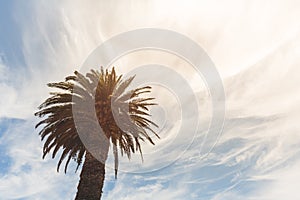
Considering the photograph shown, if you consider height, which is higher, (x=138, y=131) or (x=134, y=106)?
(x=134, y=106)

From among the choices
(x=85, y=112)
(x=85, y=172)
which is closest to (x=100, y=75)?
(x=85, y=112)

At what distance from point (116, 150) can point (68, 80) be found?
190 inches

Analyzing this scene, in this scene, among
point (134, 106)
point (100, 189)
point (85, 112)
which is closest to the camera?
point (100, 189)

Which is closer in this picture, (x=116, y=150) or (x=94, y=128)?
(x=94, y=128)

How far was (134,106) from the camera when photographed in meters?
19.5

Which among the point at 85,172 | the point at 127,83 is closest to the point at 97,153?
the point at 85,172

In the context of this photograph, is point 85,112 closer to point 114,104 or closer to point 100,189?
point 114,104

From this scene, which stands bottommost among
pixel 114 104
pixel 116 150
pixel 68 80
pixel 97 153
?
pixel 97 153

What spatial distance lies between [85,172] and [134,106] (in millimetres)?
4727

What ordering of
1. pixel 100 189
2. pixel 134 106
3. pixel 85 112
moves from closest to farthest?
1. pixel 100 189
2. pixel 85 112
3. pixel 134 106

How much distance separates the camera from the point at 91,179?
16688 millimetres

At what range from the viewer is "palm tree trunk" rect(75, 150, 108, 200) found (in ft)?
53.7

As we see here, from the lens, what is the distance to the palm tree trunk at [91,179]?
16.4m

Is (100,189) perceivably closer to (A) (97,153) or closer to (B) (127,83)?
(A) (97,153)
